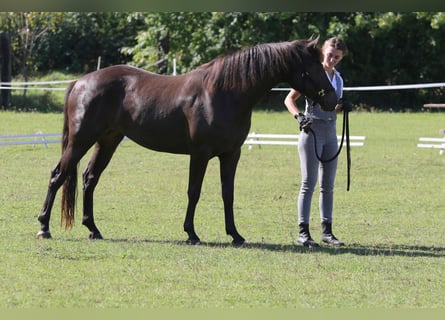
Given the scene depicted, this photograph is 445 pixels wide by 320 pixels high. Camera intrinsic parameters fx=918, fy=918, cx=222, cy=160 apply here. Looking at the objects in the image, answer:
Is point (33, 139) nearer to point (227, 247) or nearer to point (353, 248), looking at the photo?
point (227, 247)

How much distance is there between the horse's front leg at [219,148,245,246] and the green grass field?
0.42 ft

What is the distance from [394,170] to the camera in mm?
16250

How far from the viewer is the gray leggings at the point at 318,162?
8.29 metres

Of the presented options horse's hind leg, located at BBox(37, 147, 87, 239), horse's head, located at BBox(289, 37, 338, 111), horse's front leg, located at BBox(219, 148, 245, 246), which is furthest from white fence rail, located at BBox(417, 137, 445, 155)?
horse's hind leg, located at BBox(37, 147, 87, 239)

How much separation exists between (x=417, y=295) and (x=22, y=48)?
30.9 metres

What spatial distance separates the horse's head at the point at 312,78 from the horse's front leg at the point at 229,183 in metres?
0.93

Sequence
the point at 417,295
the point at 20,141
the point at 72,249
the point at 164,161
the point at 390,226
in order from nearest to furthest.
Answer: the point at 417,295 < the point at 72,249 < the point at 390,226 < the point at 164,161 < the point at 20,141

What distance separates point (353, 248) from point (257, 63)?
6.28 feet

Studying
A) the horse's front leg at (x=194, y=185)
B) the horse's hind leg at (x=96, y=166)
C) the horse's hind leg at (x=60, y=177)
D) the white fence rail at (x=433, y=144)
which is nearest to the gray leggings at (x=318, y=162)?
the horse's front leg at (x=194, y=185)

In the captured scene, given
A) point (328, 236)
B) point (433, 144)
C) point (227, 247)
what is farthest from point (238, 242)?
point (433, 144)

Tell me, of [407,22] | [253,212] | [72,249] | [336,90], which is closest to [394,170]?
[253,212]

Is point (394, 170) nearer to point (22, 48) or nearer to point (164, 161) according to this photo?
point (164, 161)

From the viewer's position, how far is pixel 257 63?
27.1ft

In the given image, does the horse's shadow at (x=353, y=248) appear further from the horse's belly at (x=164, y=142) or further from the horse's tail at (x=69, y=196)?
the horse's belly at (x=164, y=142)
